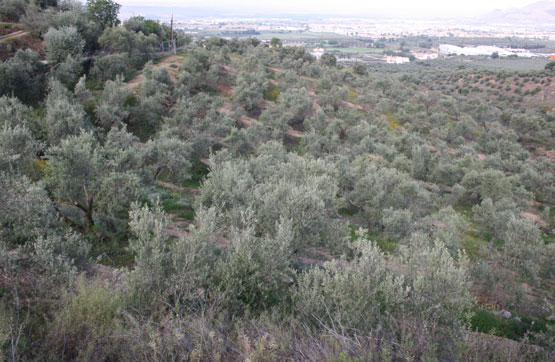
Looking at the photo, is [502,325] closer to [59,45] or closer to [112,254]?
[112,254]

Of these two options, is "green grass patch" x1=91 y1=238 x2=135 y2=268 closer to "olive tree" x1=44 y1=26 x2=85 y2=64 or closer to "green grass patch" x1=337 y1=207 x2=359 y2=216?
"green grass patch" x1=337 y1=207 x2=359 y2=216

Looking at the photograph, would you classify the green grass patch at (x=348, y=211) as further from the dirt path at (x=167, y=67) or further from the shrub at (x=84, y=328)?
the dirt path at (x=167, y=67)

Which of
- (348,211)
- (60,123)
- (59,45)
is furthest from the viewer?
(59,45)

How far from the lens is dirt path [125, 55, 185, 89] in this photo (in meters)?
24.9

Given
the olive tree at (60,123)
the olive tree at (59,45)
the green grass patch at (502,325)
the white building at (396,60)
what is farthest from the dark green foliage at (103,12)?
the white building at (396,60)

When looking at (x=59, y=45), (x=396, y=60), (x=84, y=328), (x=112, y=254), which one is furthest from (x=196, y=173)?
(x=396, y=60)

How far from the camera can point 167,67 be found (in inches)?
1130

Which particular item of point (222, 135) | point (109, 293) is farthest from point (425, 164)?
point (109, 293)

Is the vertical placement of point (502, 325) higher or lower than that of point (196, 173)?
lower

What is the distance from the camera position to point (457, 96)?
138 feet

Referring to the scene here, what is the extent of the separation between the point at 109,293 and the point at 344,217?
1054 cm

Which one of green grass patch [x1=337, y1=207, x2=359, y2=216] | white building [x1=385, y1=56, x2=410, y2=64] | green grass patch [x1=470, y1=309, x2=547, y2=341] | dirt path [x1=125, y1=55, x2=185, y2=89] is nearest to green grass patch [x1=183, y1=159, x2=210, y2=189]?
green grass patch [x1=337, y1=207, x2=359, y2=216]

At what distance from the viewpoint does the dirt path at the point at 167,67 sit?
979 inches

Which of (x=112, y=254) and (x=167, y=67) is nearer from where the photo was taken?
(x=112, y=254)
